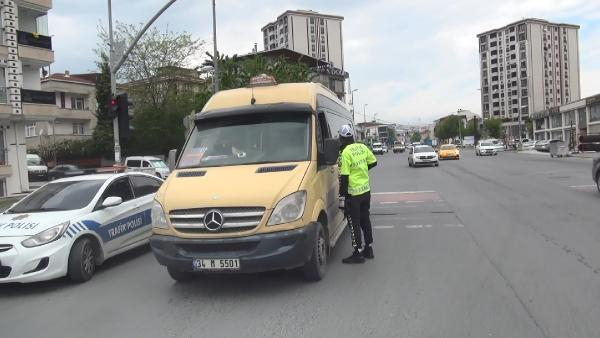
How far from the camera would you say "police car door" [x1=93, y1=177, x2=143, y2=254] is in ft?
24.8

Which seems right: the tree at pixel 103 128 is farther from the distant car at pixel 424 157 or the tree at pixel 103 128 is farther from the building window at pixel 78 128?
the distant car at pixel 424 157

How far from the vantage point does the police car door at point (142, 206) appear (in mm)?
8406

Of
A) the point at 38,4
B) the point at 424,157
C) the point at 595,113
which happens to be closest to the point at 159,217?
the point at 38,4

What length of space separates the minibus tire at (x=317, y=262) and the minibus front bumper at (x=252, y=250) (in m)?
0.28

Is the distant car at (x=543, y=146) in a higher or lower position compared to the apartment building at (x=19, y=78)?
lower

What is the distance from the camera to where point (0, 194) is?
27000mm

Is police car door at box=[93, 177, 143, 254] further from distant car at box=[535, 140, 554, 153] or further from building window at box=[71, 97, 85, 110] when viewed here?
distant car at box=[535, 140, 554, 153]

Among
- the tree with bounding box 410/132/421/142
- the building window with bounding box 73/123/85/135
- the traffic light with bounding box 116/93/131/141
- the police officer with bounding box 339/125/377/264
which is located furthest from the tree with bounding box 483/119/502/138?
the police officer with bounding box 339/125/377/264

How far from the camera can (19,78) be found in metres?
27.7

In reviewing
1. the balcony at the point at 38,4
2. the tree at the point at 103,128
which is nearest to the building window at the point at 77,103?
the tree at the point at 103,128

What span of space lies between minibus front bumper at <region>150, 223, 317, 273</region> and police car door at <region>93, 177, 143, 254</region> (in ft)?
7.32

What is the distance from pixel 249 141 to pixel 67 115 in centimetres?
5544

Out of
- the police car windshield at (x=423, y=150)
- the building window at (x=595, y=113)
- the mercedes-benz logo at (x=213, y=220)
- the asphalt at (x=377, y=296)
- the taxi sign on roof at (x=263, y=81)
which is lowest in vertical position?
the asphalt at (x=377, y=296)

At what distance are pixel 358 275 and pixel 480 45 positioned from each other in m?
166
